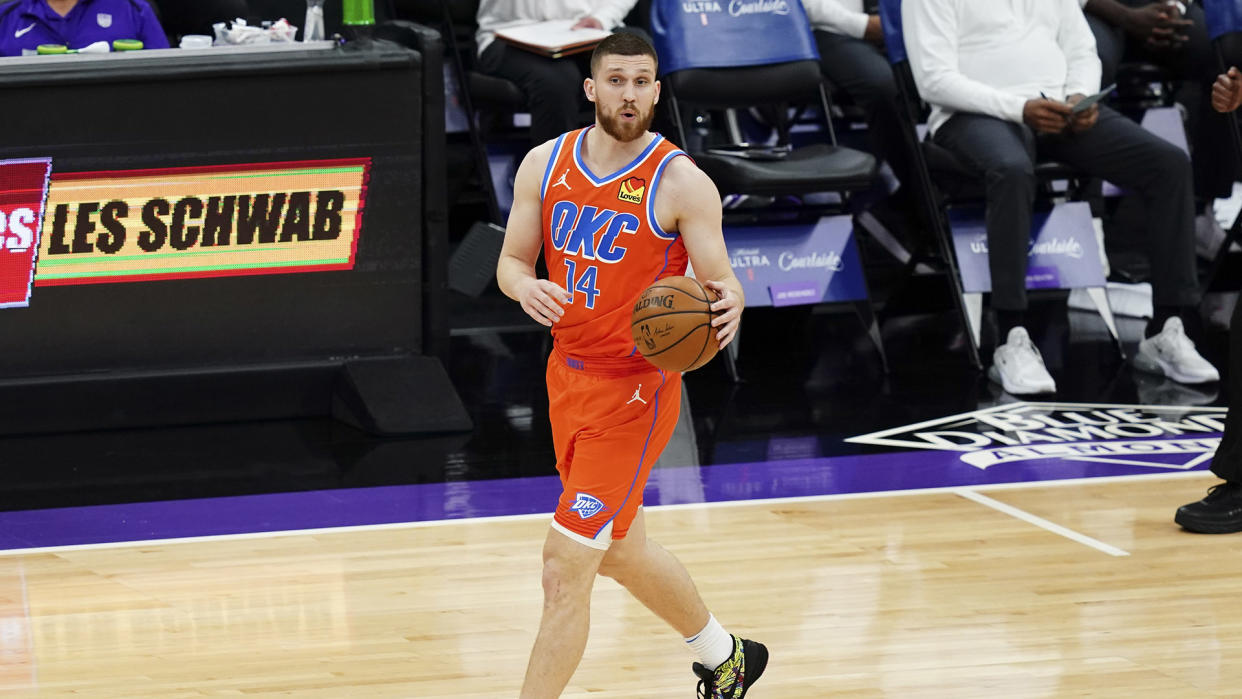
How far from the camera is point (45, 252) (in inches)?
236

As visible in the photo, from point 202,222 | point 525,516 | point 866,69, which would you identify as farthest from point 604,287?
point 866,69

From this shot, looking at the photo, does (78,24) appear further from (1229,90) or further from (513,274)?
(1229,90)

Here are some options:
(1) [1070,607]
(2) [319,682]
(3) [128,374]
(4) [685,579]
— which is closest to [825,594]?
(1) [1070,607]

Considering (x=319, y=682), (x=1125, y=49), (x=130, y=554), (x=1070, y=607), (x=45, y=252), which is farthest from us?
(x=1125, y=49)

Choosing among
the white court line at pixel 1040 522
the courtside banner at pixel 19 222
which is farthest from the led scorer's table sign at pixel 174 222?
the white court line at pixel 1040 522

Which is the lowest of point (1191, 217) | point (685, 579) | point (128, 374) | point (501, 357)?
point (501, 357)

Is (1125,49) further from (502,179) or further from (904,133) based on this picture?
(502,179)

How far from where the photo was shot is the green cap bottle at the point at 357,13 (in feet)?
22.2

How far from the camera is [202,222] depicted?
6098 mm

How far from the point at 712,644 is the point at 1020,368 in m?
3.61

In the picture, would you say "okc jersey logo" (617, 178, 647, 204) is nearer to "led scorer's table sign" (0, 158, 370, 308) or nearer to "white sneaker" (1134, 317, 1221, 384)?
"led scorer's table sign" (0, 158, 370, 308)

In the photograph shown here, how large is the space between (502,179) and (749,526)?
3217 millimetres

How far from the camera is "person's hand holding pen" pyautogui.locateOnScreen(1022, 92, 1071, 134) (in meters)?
6.97

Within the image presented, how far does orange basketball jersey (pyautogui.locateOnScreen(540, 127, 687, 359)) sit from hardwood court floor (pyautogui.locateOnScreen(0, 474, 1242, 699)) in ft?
3.05
